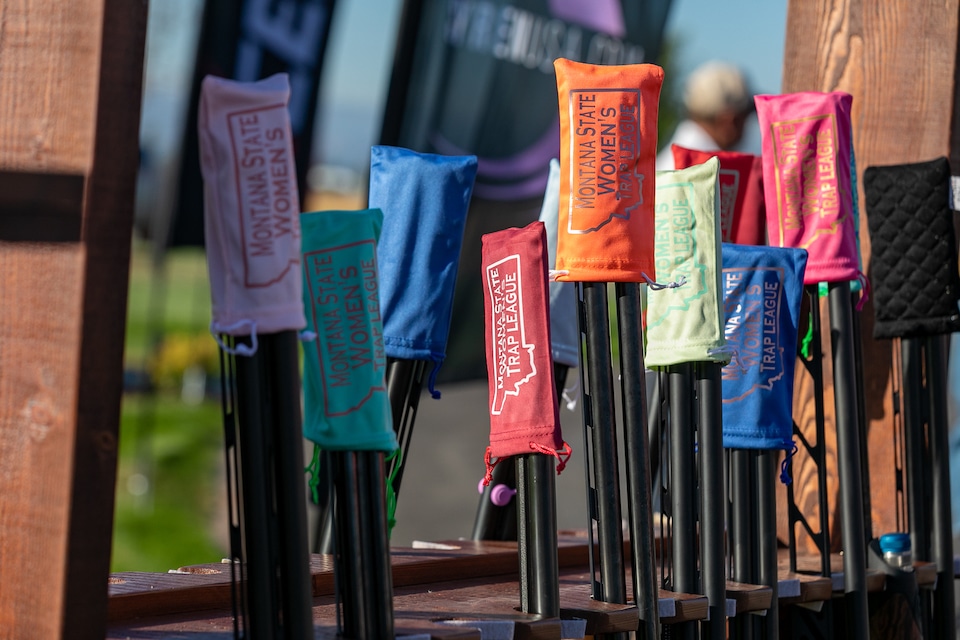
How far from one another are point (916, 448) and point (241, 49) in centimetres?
170

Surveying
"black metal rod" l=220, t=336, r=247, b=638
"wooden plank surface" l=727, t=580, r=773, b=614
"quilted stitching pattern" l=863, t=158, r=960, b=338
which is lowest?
"wooden plank surface" l=727, t=580, r=773, b=614

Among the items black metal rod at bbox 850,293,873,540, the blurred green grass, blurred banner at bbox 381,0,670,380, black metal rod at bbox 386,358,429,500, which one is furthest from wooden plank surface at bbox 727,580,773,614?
the blurred green grass

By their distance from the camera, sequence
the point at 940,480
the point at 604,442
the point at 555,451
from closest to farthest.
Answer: the point at 555,451 → the point at 604,442 → the point at 940,480

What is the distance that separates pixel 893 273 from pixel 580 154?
966 mm

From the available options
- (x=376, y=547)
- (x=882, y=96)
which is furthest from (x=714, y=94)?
(x=376, y=547)

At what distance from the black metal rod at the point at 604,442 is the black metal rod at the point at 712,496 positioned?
0.20 m

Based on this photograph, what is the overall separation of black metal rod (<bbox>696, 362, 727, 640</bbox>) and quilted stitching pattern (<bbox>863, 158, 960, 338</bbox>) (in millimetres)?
688

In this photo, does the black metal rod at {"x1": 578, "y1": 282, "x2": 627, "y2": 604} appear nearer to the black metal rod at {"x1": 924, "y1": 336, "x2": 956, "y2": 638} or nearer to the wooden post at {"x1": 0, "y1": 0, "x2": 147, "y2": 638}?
the wooden post at {"x1": 0, "y1": 0, "x2": 147, "y2": 638}

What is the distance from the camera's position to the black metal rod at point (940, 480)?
240 centimetres

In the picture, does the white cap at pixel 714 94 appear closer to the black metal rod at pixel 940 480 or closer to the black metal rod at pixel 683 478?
the black metal rod at pixel 940 480

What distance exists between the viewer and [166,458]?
4074 millimetres

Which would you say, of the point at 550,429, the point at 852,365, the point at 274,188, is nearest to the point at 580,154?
the point at 550,429

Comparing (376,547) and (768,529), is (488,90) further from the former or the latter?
(376,547)

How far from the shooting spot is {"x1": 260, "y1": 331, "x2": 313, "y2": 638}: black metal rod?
51.4 inches
